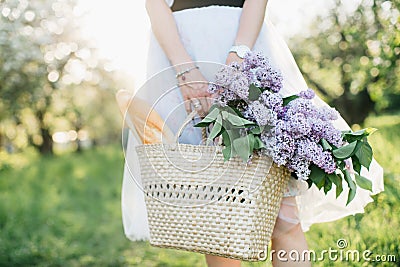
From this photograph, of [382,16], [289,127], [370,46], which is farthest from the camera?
[370,46]

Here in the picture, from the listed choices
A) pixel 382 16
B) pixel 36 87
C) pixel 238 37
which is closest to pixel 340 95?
pixel 36 87

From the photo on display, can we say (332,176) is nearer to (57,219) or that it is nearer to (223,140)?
(223,140)

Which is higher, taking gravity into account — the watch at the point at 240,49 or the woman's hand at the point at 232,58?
the watch at the point at 240,49

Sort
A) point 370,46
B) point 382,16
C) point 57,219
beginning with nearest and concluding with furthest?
point 382,16 < point 370,46 < point 57,219

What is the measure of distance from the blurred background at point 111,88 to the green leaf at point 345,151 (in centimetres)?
76

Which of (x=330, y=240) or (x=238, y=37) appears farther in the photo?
(x=330, y=240)

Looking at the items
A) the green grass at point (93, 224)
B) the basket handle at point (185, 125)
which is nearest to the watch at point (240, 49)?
the basket handle at point (185, 125)

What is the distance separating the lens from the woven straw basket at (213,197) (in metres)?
1.77

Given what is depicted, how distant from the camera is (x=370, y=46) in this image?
4.25 m

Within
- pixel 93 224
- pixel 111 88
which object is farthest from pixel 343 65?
pixel 111 88

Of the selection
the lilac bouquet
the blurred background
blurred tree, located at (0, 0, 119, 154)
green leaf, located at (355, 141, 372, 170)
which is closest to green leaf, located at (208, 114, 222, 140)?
the lilac bouquet

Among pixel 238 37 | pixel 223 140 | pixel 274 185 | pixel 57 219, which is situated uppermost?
pixel 238 37

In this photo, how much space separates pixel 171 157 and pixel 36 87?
5.23m

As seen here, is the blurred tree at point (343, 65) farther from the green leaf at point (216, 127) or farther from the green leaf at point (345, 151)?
the green leaf at point (216, 127)
